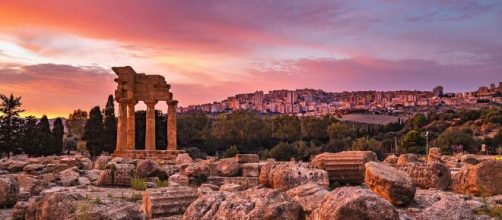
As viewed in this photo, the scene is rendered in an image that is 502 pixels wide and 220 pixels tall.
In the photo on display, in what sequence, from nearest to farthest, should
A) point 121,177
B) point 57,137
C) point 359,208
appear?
1. point 359,208
2. point 121,177
3. point 57,137

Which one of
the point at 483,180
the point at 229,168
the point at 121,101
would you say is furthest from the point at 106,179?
the point at 121,101

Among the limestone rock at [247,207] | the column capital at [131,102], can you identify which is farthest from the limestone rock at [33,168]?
the limestone rock at [247,207]

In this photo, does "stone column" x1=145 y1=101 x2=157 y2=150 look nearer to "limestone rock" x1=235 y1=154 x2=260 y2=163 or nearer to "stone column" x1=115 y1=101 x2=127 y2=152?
"stone column" x1=115 y1=101 x2=127 y2=152

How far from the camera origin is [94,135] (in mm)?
53094

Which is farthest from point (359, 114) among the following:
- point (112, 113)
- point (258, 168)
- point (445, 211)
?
point (445, 211)

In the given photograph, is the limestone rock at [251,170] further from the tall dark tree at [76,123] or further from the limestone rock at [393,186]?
the tall dark tree at [76,123]

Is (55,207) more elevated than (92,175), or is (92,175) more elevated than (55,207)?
(55,207)

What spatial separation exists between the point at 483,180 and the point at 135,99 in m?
27.8

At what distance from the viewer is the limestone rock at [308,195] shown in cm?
846

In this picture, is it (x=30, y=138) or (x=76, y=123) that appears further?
(x=76, y=123)

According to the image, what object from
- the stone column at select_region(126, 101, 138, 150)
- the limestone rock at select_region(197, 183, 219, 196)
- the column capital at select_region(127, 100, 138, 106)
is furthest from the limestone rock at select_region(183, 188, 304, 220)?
the stone column at select_region(126, 101, 138, 150)

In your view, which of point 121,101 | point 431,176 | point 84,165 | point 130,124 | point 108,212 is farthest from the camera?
point 130,124

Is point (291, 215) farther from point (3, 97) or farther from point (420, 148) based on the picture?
point (420, 148)

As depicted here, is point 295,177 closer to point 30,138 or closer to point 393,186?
point 393,186
